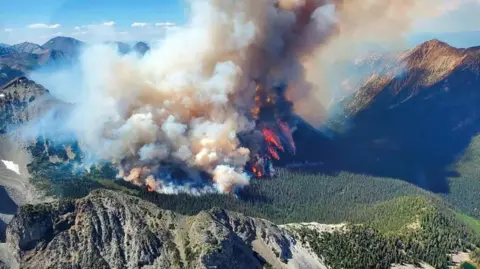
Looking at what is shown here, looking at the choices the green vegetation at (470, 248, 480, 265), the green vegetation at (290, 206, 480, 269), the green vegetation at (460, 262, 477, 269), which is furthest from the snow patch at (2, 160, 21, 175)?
the green vegetation at (470, 248, 480, 265)

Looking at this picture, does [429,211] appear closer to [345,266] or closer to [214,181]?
[345,266]

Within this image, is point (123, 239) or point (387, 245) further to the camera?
point (387, 245)

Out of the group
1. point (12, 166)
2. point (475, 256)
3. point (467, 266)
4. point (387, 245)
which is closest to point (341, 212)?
point (387, 245)

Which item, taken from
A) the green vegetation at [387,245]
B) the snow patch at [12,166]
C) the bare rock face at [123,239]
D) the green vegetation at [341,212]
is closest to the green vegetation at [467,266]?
the green vegetation at [387,245]

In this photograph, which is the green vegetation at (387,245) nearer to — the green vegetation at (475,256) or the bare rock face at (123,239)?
the green vegetation at (475,256)

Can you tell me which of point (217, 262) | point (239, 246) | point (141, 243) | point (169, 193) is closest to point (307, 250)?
point (239, 246)

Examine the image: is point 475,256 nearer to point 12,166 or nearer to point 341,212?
point 341,212

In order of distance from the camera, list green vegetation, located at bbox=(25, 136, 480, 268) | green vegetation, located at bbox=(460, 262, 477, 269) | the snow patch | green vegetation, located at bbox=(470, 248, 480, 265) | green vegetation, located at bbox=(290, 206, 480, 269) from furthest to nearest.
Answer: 1. the snow patch
2. green vegetation, located at bbox=(470, 248, 480, 265)
3. green vegetation, located at bbox=(460, 262, 477, 269)
4. green vegetation, located at bbox=(25, 136, 480, 268)
5. green vegetation, located at bbox=(290, 206, 480, 269)

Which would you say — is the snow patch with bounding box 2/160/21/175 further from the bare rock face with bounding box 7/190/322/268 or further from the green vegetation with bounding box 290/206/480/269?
the green vegetation with bounding box 290/206/480/269
